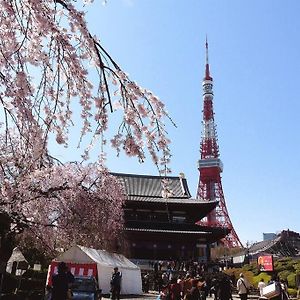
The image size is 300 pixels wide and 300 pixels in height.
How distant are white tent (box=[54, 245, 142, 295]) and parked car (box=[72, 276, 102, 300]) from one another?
4.26 meters

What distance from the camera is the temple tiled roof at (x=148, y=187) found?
35.0m

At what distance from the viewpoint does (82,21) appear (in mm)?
4195

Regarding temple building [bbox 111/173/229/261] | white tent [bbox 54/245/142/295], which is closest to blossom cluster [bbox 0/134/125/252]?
white tent [bbox 54/245/142/295]

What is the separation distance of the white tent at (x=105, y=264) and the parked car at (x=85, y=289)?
14.0ft

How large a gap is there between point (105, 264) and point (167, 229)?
1482 cm

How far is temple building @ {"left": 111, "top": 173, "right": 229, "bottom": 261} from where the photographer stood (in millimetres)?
30719

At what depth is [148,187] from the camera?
38.1 m

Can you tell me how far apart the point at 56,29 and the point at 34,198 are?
10.2m

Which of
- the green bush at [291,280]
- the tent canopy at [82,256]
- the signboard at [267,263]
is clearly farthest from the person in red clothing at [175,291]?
the green bush at [291,280]

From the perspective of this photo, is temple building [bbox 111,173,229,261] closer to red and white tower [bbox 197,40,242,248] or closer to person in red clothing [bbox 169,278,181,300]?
person in red clothing [bbox 169,278,181,300]

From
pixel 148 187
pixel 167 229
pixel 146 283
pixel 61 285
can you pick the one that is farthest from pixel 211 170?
pixel 61 285

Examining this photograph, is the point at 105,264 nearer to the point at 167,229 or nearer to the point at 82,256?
the point at 82,256

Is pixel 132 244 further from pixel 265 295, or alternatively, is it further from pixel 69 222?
pixel 265 295

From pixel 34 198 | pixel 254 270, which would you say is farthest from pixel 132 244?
pixel 34 198
